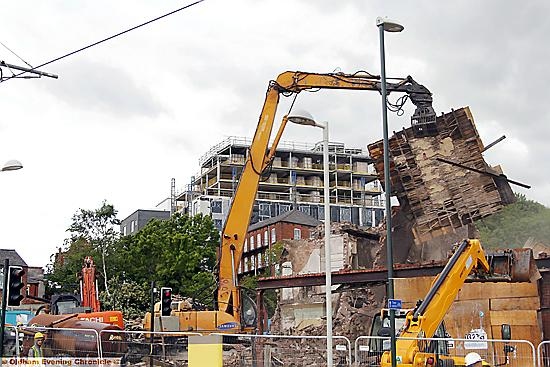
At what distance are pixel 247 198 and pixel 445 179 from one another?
10.2m

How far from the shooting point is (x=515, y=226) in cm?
3369

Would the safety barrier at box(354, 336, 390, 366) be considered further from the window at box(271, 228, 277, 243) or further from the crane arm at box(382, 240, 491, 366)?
the window at box(271, 228, 277, 243)

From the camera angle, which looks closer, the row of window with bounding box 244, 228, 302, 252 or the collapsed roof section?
the collapsed roof section

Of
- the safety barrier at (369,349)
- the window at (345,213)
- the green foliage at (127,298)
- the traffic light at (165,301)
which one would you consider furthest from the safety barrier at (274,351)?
the window at (345,213)

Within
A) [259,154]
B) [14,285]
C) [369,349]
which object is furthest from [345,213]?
[14,285]

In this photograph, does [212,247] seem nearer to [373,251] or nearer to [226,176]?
[373,251]

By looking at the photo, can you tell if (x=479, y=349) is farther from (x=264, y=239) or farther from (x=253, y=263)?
(x=253, y=263)

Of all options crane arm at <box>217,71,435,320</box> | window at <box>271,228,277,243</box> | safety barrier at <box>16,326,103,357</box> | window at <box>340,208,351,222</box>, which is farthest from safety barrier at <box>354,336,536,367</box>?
window at <box>340,208,351,222</box>

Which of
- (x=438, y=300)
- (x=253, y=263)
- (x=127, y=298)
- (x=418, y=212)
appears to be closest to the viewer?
(x=438, y=300)

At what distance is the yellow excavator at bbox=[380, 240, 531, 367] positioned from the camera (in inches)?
642

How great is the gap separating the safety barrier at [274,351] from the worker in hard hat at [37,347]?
495 centimetres

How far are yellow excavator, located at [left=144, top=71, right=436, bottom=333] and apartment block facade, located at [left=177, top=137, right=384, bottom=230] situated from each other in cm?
8254

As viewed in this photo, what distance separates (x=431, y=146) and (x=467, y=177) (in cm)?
211

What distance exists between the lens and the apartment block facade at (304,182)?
11656cm
